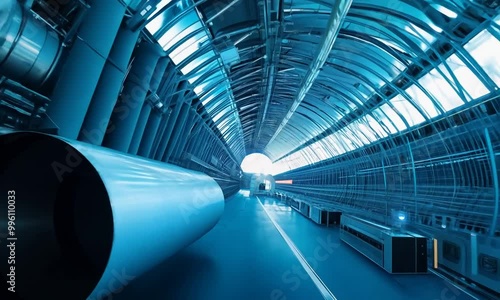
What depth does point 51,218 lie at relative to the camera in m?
2.40

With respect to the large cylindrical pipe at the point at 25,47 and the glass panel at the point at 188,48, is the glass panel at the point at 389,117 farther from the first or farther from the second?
the large cylindrical pipe at the point at 25,47

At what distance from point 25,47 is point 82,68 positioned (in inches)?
26.1

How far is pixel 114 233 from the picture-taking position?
71.7 inches

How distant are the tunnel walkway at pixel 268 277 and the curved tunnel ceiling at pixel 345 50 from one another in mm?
4369

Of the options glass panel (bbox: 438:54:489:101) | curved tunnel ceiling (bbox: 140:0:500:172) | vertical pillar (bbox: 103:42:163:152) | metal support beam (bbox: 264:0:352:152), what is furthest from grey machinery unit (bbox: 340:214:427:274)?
vertical pillar (bbox: 103:42:163:152)

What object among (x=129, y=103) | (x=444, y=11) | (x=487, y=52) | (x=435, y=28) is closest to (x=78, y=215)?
(x=129, y=103)

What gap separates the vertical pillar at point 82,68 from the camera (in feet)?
11.2

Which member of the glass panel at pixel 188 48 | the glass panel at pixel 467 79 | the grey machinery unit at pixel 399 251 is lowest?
the grey machinery unit at pixel 399 251

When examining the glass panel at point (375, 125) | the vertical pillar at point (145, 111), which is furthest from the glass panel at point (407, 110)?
the vertical pillar at point (145, 111)

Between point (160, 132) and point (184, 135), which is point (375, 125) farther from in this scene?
point (160, 132)

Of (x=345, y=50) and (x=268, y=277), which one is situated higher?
(x=345, y=50)

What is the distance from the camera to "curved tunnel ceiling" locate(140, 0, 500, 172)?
5.84 metres

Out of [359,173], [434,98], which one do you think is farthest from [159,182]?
[359,173]

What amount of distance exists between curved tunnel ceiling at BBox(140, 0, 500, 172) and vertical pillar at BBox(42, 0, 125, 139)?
1.04 meters
